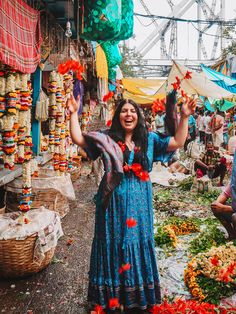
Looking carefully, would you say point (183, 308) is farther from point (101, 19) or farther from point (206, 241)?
point (101, 19)

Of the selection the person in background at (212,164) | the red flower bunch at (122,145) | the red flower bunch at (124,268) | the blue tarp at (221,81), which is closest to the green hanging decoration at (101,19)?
the red flower bunch at (122,145)

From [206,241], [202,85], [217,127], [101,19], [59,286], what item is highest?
[202,85]

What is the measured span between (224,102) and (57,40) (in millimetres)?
9366

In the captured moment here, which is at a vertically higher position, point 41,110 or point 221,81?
point 221,81

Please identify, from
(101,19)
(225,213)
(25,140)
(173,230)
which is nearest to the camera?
(101,19)

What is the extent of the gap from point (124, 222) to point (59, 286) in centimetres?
136

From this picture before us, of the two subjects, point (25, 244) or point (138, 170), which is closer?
point (138, 170)

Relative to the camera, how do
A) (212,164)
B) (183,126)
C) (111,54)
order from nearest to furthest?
(183,126)
(212,164)
(111,54)

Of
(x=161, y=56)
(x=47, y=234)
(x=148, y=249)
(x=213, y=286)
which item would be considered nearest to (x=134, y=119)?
(x=148, y=249)

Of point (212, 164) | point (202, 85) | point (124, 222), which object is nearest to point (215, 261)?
point (124, 222)

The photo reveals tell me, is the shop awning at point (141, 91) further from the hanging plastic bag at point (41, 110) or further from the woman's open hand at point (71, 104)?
the woman's open hand at point (71, 104)

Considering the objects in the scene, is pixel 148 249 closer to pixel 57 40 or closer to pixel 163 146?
pixel 163 146

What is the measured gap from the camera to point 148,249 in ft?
9.86

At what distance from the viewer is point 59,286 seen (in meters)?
3.69
